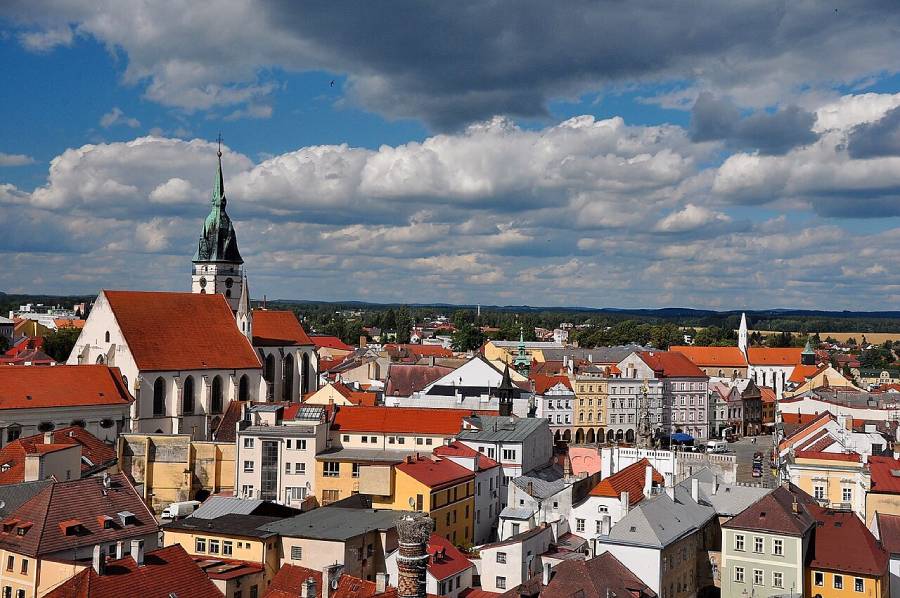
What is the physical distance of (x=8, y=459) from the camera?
6444 cm

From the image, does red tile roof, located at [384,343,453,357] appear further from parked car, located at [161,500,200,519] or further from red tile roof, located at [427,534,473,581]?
red tile roof, located at [427,534,473,581]

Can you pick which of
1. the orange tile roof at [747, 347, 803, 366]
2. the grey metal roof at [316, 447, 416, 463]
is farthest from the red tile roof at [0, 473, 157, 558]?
the orange tile roof at [747, 347, 803, 366]

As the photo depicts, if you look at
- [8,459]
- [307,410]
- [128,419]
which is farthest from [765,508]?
[128,419]

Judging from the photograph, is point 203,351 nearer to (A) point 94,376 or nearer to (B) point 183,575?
(A) point 94,376

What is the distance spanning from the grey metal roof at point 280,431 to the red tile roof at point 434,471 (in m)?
8.99

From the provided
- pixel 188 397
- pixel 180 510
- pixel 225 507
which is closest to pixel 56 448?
pixel 180 510

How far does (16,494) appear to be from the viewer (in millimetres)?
51094

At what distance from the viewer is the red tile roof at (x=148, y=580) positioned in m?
36.8

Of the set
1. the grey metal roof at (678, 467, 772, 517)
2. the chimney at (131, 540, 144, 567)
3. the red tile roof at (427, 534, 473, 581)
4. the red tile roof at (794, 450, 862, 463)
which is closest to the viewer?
the chimney at (131, 540, 144, 567)

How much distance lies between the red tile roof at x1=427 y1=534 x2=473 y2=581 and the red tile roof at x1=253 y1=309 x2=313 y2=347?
179 ft

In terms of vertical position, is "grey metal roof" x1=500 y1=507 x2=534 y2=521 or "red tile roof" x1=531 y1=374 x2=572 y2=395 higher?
"red tile roof" x1=531 y1=374 x2=572 y2=395

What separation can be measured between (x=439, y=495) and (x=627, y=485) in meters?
11.9

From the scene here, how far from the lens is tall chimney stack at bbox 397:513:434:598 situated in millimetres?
22812

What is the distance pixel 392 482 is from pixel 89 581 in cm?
2864
